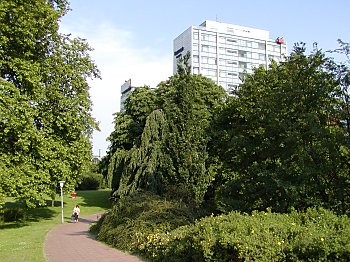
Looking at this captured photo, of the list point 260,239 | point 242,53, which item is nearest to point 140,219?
point 260,239

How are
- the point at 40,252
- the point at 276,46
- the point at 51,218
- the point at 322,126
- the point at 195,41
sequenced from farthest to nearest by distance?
the point at 276,46
the point at 195,41
the point at 51,218
the point at 40,252
the point at 322,126

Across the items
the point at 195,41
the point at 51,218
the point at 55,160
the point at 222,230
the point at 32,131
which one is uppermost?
the point at 195,41

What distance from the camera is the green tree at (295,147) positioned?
10547 mm

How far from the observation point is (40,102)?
2350 centimetres

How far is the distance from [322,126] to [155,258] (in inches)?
234

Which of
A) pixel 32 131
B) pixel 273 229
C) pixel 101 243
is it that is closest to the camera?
pixel 273 229

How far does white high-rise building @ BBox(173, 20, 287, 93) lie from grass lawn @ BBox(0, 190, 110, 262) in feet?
193

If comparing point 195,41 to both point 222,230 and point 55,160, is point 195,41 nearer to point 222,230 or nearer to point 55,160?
point 55,160

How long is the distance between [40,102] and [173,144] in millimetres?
10540

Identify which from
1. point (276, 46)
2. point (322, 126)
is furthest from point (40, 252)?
point (276, 46)

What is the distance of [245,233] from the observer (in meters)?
7.58

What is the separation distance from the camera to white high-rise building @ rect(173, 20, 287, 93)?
99500 millimetres

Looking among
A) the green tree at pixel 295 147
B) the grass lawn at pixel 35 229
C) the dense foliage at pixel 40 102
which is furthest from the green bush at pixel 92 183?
the green tree at pixel 295 147

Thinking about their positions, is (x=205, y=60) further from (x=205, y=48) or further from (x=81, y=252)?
(x=81, y=252)
